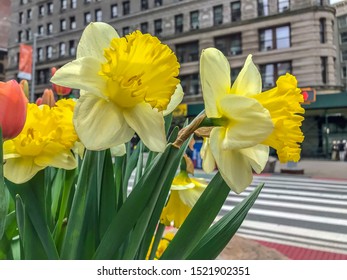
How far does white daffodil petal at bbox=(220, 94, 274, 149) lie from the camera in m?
0.29

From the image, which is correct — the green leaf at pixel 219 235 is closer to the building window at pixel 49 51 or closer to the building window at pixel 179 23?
the building window at pixel 49 51

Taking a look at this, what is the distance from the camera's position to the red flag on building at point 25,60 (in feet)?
3.64

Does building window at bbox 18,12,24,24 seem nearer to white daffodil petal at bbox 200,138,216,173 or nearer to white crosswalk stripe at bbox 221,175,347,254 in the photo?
white daffodil petal at bbox 200,138,216,173

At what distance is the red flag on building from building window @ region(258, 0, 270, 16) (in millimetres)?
11083

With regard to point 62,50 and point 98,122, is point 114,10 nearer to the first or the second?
point 62,50

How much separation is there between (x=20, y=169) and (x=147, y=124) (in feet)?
0.57

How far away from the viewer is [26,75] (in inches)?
45.3

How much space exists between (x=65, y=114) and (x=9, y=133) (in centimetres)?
10

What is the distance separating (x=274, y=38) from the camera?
12.2m

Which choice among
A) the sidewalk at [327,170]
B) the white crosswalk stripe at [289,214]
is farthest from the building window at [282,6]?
the white crosswalk stripe at [289,214]

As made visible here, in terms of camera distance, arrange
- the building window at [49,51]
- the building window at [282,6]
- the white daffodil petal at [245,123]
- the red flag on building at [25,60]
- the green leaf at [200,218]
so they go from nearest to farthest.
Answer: the white daffodil petal at [245,123] → the green leaf at [200,218] → the red flag on building at [25,60] → the building window at [49,51] → the building window at [282,6]

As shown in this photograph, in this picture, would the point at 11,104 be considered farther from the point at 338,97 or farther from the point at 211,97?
the point at 338,97

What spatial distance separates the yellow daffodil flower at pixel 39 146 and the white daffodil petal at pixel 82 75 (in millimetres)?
108
